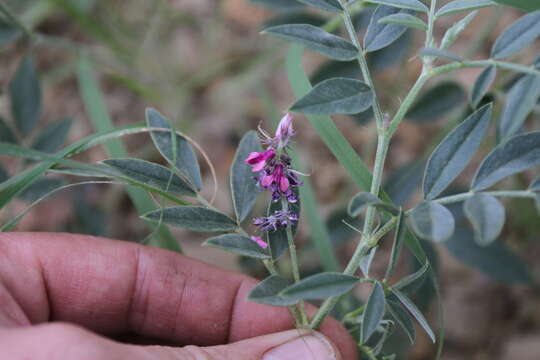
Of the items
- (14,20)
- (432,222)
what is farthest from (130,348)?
(14,20)

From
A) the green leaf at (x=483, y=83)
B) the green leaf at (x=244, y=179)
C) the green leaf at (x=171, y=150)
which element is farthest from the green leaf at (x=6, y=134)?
the green leaf at (x=483, y=83)

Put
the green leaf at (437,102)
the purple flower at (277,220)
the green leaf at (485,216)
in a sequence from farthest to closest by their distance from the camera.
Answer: the green leaf at (437,102) → the purple flower at (277,220) → the green leaf at (485,216)

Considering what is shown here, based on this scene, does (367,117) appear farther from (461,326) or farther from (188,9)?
(188,9)

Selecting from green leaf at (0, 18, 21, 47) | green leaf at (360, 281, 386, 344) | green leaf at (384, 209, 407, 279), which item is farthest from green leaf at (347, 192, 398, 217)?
green leaf at (0, 18, 21, 47)

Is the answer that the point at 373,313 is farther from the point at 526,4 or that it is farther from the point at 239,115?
the point at 239,115

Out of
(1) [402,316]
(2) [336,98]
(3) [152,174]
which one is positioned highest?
(2) [336,98]

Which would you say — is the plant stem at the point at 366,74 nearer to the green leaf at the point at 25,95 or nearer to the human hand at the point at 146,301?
the human hand at the point at 146,301

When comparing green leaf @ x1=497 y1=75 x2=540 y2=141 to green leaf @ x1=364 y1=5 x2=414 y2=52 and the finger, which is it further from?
the finger
